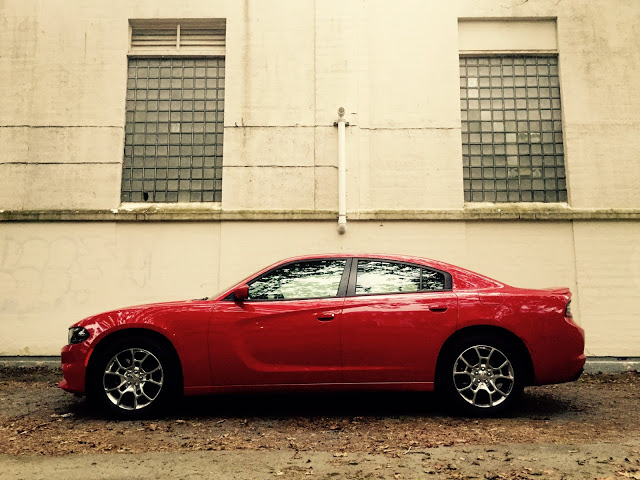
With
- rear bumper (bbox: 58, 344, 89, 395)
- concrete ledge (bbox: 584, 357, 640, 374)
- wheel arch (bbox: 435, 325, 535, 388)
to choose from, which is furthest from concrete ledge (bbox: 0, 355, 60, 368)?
concrete ledge (bbox: 584, 357, 640, 374)

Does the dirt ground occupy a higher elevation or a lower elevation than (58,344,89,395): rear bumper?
lower

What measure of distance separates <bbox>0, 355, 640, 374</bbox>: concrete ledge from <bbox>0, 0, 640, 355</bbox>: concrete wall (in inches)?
6.4

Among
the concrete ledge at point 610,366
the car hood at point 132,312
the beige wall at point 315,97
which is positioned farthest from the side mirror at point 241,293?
the concrete ledge at point 610,366

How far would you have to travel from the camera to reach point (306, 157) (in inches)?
349

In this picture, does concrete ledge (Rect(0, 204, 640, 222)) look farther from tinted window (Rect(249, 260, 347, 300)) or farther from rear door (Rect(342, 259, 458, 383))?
rear door (Rect(342, 259, 458, 383))

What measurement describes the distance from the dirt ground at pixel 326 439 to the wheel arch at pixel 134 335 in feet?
1.69

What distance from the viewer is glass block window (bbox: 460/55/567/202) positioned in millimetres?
9148

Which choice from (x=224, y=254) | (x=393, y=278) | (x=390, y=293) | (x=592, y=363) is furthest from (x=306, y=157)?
(x=592, y=363)

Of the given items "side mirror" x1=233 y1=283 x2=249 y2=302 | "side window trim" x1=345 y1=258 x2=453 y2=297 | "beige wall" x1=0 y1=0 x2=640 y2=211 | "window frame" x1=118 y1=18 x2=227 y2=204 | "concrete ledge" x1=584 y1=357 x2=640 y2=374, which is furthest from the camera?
"window frame" x1=118 y1=18 x2=227 y2=204

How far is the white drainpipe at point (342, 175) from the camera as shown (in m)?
8.53

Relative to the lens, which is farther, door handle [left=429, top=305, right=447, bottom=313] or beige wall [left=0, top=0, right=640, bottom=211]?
beige wall [left=0, top=0, right=640, bottom=211]

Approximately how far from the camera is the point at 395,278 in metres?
5.07

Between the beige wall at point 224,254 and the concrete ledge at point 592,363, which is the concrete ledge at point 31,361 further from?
the beige wall at point 224,254

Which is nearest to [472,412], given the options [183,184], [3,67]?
[183,184]
